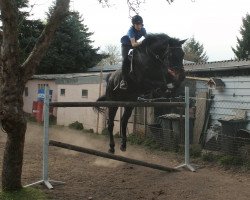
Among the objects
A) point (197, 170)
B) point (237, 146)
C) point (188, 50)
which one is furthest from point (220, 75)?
point (188, 50)

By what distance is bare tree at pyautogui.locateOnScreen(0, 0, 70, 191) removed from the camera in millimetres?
6422

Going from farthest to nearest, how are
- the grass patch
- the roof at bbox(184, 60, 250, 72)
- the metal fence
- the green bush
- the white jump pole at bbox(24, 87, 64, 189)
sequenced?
the green bush
the roof at bbox(184, 60, 250, 72)
the metal fence
the white jump pole at bbox(24, 87, 64, 189)
the grass patch

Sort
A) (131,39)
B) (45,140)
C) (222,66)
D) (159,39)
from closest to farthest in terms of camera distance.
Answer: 1. (45,140)
2. (159,39)
3. (131,39)
4. (222,66)

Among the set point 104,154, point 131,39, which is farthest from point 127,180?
point 131,39

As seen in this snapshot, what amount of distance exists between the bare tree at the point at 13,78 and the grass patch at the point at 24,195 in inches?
5.0

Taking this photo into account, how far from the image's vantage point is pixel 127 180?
27.3ft

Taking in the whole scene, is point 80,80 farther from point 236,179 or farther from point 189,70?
point 236,179

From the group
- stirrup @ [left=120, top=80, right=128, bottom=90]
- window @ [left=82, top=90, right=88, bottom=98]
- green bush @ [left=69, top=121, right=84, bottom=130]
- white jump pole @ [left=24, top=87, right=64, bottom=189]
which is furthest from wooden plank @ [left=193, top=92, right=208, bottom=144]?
green bush @ [left=69, top=121, right=84, bottom=130]

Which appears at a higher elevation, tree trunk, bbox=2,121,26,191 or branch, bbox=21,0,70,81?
branch, bbox=21,0,70,81

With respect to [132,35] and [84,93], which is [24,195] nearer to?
[132,35]

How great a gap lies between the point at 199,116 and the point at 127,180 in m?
5.19

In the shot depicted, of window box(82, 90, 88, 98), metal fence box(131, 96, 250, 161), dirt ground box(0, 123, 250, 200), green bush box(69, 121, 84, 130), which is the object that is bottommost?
dirt ground box(0, 123, 250, 200)

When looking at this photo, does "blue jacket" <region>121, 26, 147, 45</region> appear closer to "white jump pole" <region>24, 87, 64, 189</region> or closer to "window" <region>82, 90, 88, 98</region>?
"white jump pole" <region>24, 87, 64, 189</region>

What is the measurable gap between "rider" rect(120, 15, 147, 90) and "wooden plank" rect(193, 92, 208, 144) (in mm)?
4500
